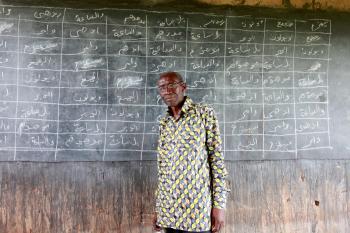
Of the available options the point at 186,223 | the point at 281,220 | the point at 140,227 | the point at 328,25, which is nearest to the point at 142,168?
the point at 140,227

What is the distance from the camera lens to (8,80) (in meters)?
2.95

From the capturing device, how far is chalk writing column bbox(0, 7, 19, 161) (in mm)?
2936

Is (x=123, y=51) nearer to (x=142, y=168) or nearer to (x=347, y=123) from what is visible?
(x=142, y=168)

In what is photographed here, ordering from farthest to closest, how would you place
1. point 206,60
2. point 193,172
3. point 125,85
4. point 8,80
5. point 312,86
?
point 312,86 → point 206,60 → point 125,85 → point 8,80 → point 193,172

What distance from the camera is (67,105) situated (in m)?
3.00

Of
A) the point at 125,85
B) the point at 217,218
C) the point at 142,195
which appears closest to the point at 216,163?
the point at 217,218

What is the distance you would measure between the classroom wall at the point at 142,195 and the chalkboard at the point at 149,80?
103mm

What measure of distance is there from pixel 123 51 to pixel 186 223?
61.7 inches

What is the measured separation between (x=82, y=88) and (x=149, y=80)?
56 centimetres

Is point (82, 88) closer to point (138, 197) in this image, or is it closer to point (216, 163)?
point (138, 197)

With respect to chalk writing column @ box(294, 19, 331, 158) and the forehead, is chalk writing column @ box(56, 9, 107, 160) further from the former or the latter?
chalk writing column @ box(294, 19, 331, 158)

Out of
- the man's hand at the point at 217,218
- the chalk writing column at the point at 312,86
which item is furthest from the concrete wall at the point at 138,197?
the man's hand at the point at 217,218

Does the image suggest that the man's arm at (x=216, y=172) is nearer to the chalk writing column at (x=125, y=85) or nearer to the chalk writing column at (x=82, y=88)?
the chalk writing column at (x=125, y=85)

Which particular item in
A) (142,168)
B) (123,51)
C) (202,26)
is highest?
(202,26)
